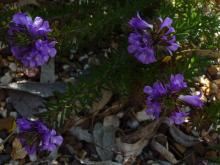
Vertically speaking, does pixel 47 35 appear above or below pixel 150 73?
above

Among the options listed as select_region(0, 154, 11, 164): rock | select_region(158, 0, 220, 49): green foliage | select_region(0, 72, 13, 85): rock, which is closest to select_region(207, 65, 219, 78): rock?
select_region(158, 0, 220, 49): green foliage

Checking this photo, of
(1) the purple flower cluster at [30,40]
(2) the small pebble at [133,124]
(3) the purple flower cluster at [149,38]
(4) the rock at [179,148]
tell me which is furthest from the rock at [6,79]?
(4) the rock at [179,148]

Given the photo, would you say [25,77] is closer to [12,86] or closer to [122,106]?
[12,86]

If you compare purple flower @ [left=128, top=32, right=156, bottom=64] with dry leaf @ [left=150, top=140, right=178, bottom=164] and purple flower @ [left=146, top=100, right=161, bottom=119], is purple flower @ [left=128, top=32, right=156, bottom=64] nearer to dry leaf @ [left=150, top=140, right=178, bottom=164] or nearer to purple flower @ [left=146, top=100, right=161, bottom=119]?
purple flower @ [left=146, top=100, right=161, bottom=119]

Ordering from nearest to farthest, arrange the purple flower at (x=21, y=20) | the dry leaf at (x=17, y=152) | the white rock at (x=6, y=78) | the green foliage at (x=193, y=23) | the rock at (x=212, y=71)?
the purple flower at (x=21, y=20) < the dry leaf at (x=17, y=152) < the green foliage at (x=193, y=23) < the white rock at (x=6, y=78) < the rock at (x=212, y=71)

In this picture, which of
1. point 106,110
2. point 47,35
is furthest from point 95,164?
point 47,35

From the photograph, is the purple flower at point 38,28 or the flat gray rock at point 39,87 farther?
the flat gray rock at point 39,87

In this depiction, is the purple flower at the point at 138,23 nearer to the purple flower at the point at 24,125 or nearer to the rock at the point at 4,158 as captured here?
the purple flower at the point at 24,125
